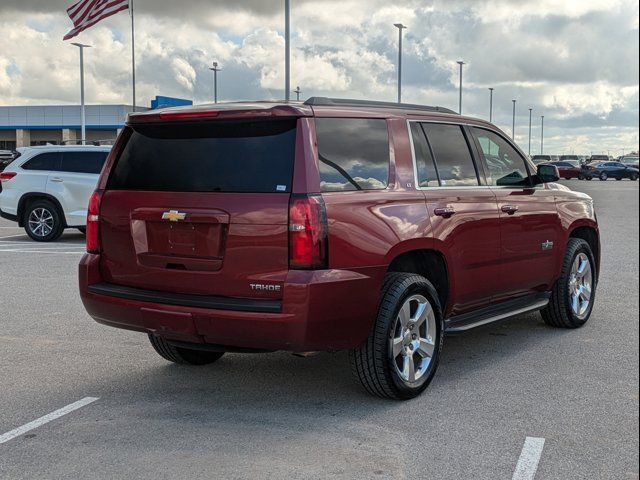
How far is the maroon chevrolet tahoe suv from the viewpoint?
468cm

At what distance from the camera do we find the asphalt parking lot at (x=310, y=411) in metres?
4.14

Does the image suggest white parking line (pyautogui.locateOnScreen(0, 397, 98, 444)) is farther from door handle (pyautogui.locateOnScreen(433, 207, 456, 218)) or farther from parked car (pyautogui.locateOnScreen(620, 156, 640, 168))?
parked car (pyautogui.locateOnScreen(620, 156, 640, 168))

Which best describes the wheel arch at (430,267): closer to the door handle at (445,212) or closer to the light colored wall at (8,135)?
the door handle at (445,212)

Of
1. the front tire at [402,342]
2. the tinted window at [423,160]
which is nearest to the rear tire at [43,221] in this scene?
the tinted window at [423,160]

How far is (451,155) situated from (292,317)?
2.04 m

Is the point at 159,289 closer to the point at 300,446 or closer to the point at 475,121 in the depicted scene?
the point at 300,446

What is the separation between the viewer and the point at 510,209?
6352 mm

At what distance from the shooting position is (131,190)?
523 cm

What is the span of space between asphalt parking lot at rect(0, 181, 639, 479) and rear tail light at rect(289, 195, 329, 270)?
939 mm

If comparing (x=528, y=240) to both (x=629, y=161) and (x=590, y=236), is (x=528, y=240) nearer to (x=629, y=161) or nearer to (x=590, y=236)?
(x=590, y=236)

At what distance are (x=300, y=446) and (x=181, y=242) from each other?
1.38 metres

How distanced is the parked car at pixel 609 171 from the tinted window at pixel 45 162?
50602 millimetres

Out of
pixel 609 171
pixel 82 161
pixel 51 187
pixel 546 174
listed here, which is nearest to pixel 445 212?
pixel 546 174

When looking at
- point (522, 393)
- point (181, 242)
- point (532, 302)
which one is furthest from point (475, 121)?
point (181, 242)
